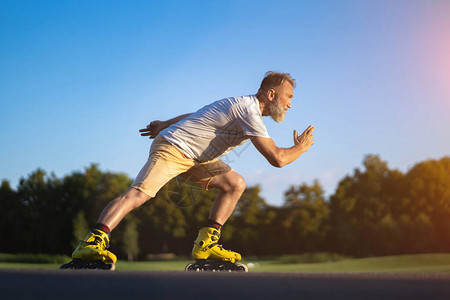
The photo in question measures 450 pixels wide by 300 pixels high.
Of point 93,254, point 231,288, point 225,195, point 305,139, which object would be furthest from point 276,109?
point 231,288

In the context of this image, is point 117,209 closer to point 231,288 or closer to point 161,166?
point 161,166

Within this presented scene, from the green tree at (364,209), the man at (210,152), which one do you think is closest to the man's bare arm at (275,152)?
the man at (210,152)

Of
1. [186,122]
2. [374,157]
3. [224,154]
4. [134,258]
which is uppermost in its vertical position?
[374,157]

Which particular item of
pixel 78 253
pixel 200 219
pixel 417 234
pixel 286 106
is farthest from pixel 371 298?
pixel 200 219

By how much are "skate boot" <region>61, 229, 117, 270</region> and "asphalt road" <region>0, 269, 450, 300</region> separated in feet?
5.32

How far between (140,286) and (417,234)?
28186 mm

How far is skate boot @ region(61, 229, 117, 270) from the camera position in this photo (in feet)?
11.4

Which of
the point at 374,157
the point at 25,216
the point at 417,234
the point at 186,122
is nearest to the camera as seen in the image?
the point at 186,122

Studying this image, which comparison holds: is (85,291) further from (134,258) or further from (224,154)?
(134,258)

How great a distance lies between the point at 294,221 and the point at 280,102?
27991 millimetres

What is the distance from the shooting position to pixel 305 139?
4.04 meters

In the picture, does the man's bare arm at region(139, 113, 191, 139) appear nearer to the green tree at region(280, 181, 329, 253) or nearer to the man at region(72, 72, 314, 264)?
the man at region(72, 72, 314, 264)

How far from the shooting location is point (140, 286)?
165cm

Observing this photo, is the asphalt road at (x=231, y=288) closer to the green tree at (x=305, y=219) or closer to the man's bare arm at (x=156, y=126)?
the man's bare arm at (x=156, y=126)
